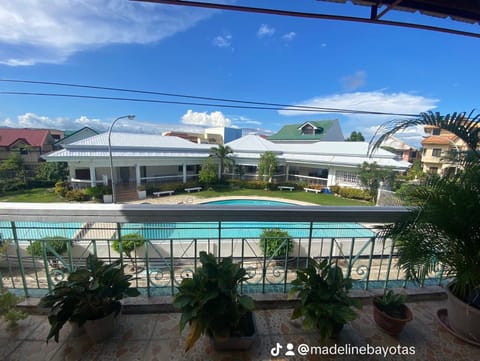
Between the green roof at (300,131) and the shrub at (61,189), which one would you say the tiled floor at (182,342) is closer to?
the shrub at (61,189)

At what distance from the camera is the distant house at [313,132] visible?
2139 cm

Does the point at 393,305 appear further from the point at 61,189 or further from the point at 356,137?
the point at 356,137

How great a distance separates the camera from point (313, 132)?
21875 mm

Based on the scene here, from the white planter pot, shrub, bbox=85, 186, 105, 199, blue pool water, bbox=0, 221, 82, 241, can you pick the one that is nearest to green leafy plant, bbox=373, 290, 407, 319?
blue pool water, bbox=0, 221, 82, 241

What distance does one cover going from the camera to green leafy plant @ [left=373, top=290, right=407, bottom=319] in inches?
51.5

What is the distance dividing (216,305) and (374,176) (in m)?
14.2

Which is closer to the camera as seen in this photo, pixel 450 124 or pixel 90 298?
pixel 90 298

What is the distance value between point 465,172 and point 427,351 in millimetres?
1070

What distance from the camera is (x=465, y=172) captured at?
117 centimetres

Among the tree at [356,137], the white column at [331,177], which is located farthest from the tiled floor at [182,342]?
the tree at [356,137]

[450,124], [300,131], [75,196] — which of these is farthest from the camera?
[300,131]

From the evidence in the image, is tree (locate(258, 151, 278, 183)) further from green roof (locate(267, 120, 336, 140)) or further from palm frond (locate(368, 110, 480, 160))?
palm frond (locate(368, 110, 480, 160))

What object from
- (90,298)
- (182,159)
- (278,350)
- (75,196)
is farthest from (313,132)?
(90,298)

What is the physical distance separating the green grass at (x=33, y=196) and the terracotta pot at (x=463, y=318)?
48.0 ft
